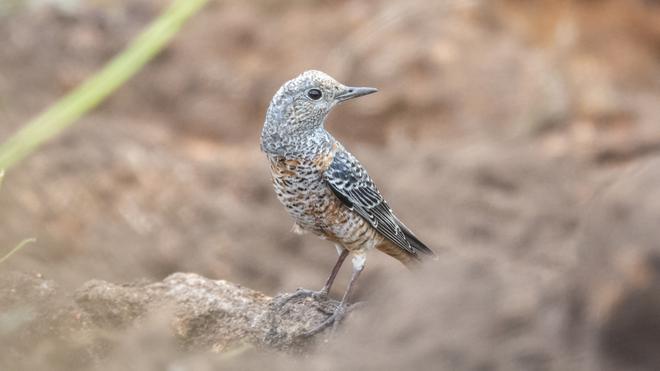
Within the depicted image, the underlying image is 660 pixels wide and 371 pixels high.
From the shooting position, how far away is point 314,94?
5.53 m

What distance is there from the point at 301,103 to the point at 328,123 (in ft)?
22.9

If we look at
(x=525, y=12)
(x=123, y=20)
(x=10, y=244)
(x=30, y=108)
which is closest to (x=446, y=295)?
(x=10, y=244)

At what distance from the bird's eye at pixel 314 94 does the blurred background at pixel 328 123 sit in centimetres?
345

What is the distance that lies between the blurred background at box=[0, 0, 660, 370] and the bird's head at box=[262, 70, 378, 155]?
11.2 feet

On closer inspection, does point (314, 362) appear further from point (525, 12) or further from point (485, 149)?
point (525, 12)

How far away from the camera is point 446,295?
4082mm

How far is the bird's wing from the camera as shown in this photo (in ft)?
18.5

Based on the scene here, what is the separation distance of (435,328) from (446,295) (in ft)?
0.56

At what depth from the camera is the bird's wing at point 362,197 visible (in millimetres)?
5652

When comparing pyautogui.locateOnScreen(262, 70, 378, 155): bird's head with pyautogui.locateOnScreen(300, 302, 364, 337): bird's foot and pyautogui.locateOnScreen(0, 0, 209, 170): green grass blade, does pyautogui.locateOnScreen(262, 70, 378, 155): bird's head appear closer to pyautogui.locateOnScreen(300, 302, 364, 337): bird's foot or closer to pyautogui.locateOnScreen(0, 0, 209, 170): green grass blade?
pyautogui.locateOnScreen(300, 302, 364, 337): bird's foot

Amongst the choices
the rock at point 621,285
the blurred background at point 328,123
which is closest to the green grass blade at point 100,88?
the rock at point 621,285

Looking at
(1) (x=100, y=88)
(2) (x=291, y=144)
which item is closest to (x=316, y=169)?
(2) (x=291, y=144)

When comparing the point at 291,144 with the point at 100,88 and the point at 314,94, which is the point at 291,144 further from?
the point at 100,88

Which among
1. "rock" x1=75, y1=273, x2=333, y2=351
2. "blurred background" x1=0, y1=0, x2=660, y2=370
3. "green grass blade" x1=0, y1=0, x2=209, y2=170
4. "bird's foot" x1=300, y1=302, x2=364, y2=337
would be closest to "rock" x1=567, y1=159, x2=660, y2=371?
"green grass blade" x1=0, y1=0, x2=209, y2=170
